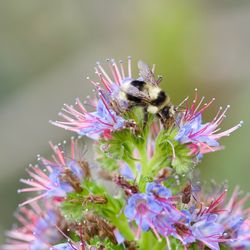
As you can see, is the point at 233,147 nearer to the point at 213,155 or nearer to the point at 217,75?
the point at 213,155

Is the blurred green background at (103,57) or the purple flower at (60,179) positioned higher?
the purple flower at (60,179)

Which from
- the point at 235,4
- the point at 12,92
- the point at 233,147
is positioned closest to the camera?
the point at 233,147

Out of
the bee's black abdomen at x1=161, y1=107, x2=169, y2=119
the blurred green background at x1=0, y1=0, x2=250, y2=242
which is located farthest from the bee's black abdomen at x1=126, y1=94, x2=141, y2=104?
the blurred green background at x1=0, y1=0, x2=250, y2=242

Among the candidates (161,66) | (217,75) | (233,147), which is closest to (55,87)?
(161,66)

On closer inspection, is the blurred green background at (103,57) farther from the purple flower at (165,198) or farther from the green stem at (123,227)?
the purple flower at (165,198)

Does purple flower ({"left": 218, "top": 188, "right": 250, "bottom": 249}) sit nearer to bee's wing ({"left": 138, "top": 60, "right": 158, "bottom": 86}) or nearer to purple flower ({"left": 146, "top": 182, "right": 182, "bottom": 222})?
purple flower ({"left": 146, "top": 182, "right": 182, "bottom": 222})

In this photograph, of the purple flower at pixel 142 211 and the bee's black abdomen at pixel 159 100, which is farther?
the bee's black abdomen at pixel 159 100

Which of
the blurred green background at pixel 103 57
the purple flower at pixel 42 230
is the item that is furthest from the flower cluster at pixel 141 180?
the blurred green background at pixel 103 57
